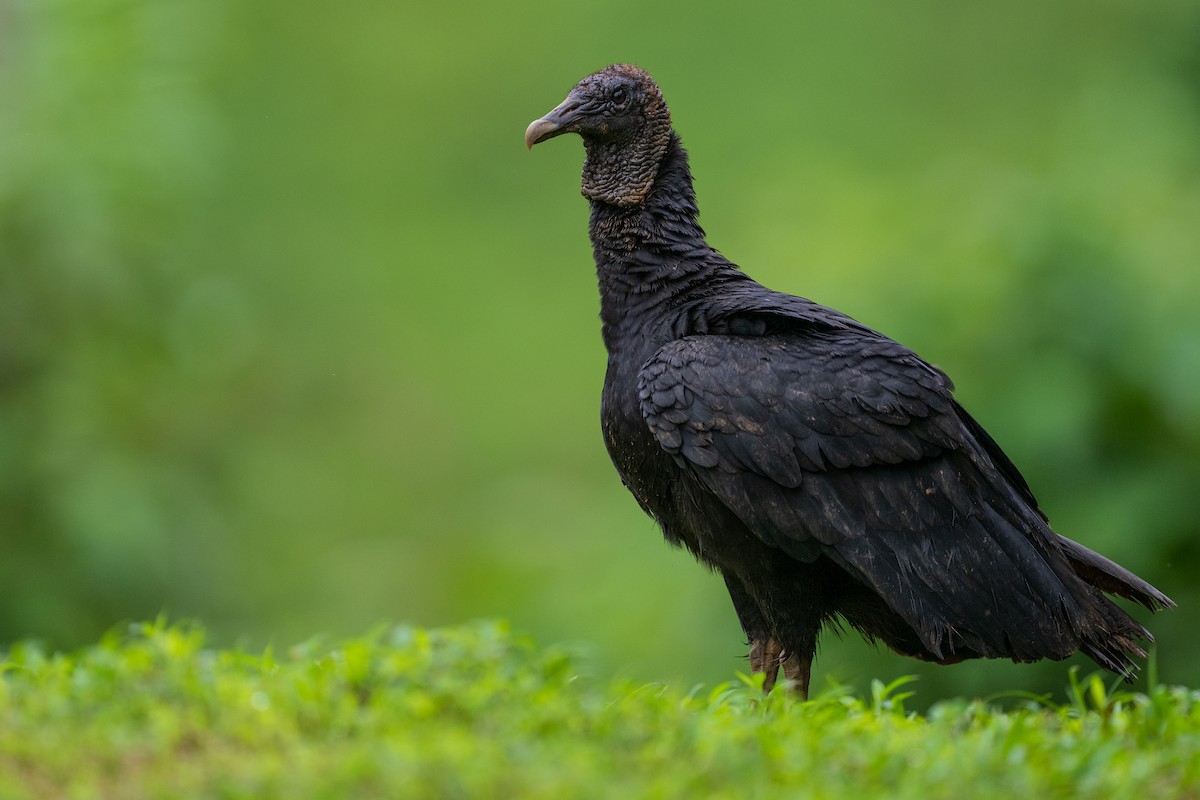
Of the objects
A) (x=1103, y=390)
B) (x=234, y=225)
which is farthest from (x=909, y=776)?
(x=234, y=225)

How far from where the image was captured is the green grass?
3.19 m

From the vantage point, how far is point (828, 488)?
4676mm

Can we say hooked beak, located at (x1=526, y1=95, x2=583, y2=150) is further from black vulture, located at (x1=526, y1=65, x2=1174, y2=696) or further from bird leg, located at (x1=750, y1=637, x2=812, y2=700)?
bird leg, located at (x1=750, y1=637, x2=812, y2=700)

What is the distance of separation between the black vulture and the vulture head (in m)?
0.37

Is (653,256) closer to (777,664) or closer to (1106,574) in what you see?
(777,664)

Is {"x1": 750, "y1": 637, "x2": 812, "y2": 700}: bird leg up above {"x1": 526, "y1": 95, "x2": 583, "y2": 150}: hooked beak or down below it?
below

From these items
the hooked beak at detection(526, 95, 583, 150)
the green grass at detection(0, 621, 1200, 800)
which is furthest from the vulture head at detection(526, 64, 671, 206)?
the green grass at detection(0, 621, 1200, 800)

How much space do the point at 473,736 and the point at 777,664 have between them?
1.80 m

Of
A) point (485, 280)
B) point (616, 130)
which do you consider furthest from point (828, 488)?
point (485, 280)

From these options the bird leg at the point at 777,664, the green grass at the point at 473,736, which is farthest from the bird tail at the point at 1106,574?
the bird leg at the point at 777,664

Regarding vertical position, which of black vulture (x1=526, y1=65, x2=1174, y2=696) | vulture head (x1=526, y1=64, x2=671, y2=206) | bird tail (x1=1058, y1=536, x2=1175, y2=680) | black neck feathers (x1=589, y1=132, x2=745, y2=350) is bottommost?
bird tail (x1=1058, y1=536, x2=1175, y2=680)

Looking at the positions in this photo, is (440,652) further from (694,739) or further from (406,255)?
(406,255)

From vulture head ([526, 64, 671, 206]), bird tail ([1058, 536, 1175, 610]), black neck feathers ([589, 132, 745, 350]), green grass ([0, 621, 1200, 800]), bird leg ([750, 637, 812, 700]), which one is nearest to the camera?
green grass ([0, 621, 1200, 800])

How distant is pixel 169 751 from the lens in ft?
11.1
